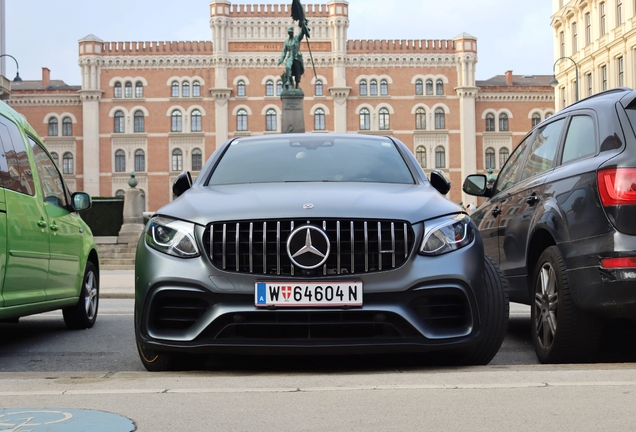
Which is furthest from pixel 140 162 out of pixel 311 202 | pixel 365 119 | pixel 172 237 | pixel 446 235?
pixel 446 235

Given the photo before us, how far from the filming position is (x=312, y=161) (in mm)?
5984

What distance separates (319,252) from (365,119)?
208 ft

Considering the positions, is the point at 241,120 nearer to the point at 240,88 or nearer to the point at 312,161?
the point at 240,88

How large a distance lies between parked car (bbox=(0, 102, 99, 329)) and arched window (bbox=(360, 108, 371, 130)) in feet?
195

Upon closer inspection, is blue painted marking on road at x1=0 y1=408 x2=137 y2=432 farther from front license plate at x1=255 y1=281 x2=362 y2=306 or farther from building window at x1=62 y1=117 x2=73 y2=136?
building window at x1=62 y1=117 x2=73 y2=136

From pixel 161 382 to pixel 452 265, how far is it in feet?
5.33

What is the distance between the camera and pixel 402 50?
68562mm

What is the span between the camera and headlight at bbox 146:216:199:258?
4621mm

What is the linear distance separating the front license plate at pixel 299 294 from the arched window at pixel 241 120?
205ft

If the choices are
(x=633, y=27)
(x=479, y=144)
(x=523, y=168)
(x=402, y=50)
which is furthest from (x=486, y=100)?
→ (x=523, y=168)

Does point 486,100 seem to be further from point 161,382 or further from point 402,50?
point 161,382

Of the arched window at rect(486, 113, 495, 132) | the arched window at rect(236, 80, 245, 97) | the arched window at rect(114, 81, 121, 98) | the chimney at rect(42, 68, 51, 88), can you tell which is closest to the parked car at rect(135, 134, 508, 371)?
the arched window at rect(236, 80, 245, 97)

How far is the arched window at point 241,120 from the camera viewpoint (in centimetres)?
6650

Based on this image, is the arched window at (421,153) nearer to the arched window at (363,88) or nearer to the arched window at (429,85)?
the arched window at (429,85)
